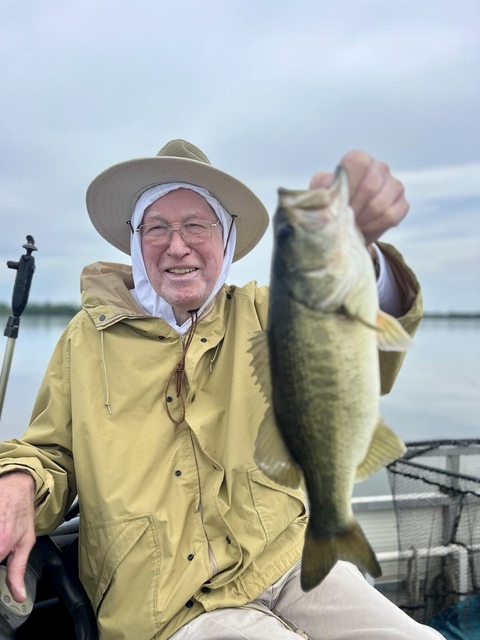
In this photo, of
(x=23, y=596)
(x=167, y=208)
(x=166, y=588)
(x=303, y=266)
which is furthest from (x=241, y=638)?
(x=167, y=208)

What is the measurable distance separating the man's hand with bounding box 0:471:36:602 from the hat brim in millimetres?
1438

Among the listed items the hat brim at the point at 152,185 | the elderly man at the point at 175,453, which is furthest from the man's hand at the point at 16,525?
the hat brim at the point at 152,185

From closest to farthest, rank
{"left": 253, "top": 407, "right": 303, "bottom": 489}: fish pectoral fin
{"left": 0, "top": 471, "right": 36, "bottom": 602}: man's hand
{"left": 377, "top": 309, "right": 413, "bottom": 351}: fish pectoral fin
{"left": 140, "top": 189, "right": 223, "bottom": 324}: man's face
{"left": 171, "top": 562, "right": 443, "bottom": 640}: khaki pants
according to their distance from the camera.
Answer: {"left": 377, "top": 309, "right": 413, "bottom": 351}: fish pectoral fin, {"left": 253, "top": 407, "right": 303, "bottom": 489}: fish pectoral fin, {"left": 0, "top": 471, "right": 36, "bottom": 602}: man's hand, {"left": 171, "top": 562, "right": 443, "bottom": 640}: khaki pants, {"left": 140, "top": 189, "right": 223, "bottom": 324}: man's face

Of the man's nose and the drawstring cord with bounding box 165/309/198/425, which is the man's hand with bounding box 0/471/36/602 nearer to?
the drawstring cord with bounding box 165/309/198/425

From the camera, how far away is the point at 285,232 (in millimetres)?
1423

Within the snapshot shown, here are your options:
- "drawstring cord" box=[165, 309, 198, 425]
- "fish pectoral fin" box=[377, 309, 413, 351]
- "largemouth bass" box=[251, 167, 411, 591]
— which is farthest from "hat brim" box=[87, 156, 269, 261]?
"fish pectoral fin" box=[377, 309, 413, 351]

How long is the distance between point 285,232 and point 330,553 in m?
0.84

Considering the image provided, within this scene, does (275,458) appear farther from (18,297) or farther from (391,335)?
(18,297)

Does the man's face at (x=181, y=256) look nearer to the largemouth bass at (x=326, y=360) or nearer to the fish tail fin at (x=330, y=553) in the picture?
the largemouth bass at (x=326, y=360)

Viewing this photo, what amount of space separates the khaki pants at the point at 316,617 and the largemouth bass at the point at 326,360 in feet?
2.84

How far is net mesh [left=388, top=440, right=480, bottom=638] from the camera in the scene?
11.8 ft

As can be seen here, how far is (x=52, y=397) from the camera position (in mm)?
2443

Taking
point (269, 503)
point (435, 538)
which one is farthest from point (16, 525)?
point (435, 538)

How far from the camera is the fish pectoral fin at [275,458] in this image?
58.9 inches
